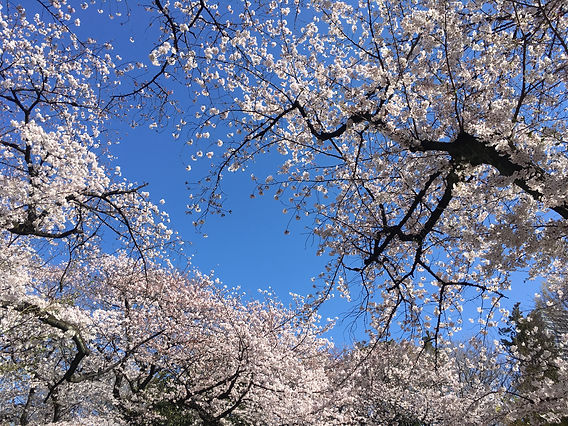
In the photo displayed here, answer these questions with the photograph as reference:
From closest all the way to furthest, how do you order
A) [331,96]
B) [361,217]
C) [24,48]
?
[331,96] → [361,217] → [24,48]

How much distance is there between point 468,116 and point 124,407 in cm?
1144

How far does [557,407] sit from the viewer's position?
4.69 meters

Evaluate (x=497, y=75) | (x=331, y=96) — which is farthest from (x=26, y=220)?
(x=497, y=75)

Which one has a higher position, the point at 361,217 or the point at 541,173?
the point at 361,217

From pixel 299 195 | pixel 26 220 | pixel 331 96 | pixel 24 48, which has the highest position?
pixel 24 48

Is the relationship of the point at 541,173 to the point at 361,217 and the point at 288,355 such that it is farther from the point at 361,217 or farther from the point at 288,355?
the point at 288,355

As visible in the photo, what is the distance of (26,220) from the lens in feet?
20.3

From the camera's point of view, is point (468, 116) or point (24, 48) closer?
point (468, 116)

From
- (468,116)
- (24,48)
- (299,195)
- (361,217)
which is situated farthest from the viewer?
(24,48)

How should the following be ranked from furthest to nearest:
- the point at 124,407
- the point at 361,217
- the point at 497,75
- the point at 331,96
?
the point at 124,407, the point at 361,217, the point at 331,96, the point at 497,75

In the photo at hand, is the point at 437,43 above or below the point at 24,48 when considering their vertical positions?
below

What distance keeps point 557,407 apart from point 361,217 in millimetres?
3311

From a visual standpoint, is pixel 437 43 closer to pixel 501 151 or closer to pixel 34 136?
pixel 501 151

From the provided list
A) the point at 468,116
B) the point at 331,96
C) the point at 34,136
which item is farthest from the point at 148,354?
the point at 468,116
